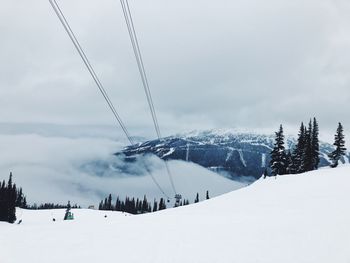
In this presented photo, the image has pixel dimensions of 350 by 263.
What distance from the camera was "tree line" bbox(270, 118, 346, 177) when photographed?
84875 millimetres

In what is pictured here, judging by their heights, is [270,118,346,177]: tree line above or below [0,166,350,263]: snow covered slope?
above

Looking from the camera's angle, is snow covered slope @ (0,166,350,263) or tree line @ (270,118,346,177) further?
tree line @ (270,118,346,177)

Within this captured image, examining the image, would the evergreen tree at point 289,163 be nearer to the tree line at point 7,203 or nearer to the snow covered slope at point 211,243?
the snow covered slope at point 211,243

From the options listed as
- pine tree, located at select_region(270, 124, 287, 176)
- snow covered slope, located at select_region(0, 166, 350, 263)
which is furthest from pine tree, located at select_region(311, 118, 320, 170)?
snow covered slope, located at select_region(0, 166, 350, 263)

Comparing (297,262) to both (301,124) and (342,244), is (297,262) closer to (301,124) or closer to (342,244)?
(342,244)

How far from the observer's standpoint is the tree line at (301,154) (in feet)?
278

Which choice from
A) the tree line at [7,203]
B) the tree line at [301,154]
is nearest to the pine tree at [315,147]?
the tree line at [301,154]

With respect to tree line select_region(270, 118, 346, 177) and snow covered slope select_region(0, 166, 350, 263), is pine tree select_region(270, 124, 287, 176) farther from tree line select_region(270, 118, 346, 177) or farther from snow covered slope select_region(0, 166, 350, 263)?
snow covered slope select_region(0, 166, 350, 263)

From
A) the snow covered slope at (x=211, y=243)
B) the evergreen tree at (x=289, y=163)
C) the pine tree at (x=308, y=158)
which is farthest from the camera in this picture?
the evergreen tree at (x=289, y=163)

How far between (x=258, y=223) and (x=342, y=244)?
8.65 metres

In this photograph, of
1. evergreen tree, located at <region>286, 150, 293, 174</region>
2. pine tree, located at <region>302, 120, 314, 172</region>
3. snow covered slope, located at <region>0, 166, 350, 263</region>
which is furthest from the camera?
evergreen tree, located at <region>286, 150, 293, 174</region>

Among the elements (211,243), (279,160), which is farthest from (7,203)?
(211,243)

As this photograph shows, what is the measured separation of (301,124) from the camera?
9275 centimetres

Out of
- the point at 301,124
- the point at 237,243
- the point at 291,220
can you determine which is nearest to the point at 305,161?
the point at 301,124
